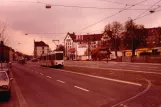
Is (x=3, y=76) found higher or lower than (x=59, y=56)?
lower

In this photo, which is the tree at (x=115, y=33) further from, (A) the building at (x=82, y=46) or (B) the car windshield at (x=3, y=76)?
(B) the car windshield at (x=3, y=76)

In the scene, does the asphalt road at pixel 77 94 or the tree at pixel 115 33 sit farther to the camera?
the tree at pixel 115 33

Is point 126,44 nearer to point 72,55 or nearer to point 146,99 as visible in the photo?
point 72,55

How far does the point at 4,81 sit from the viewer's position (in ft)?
44.6

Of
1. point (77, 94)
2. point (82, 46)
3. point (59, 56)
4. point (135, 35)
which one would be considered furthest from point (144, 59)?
point (82, 46)

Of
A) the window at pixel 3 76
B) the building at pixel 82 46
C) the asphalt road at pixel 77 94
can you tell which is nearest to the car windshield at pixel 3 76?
the window at pixel 3 76

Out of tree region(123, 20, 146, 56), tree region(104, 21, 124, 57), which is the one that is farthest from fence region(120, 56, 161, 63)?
tree region(104, 21, 124, 57)

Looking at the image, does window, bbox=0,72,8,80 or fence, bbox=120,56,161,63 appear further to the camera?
fence, bbox=120,56,161,63

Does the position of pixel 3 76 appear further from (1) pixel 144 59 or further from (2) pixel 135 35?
(2) pixel 135 35

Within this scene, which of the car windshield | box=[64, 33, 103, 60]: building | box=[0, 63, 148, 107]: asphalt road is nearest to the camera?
box=[0, 63, 148, 107]: asphalt road

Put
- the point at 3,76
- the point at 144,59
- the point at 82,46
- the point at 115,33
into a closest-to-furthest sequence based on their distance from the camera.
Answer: the point at 3,76, the point at 144,59, the point at 115,33, the point at 82,46

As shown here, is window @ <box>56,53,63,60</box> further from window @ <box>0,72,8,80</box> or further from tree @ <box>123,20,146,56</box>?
tree @ <box>123,20,146,56</box>

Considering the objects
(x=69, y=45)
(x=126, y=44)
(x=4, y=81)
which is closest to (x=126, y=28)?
(x=126, y=44)

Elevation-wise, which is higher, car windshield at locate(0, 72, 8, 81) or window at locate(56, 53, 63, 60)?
window at locate(56, 53, 63, 60)
